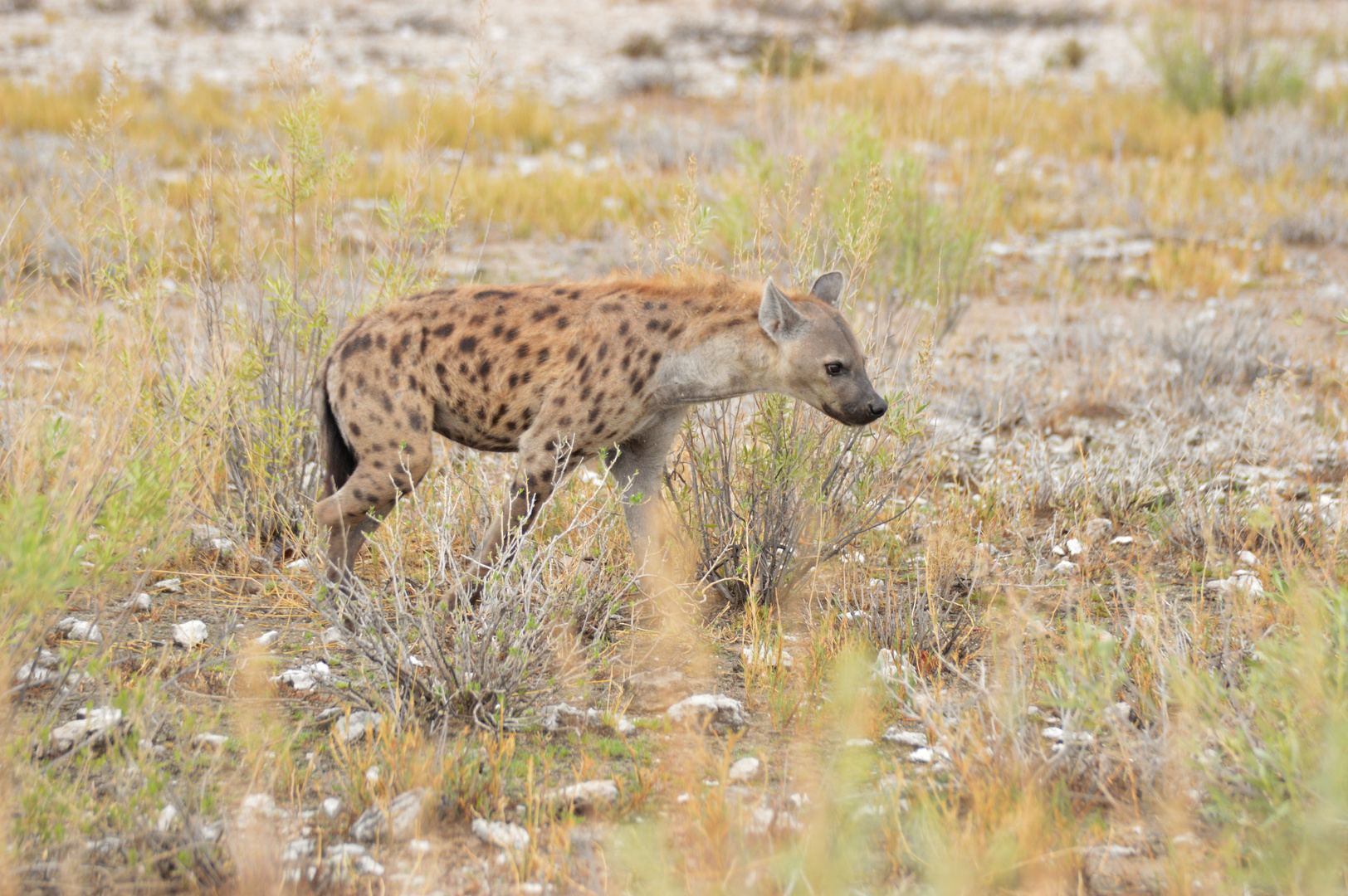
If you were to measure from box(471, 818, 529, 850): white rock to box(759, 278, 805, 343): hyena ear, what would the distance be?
7.34 ft

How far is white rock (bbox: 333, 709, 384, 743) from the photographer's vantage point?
3.86 meters

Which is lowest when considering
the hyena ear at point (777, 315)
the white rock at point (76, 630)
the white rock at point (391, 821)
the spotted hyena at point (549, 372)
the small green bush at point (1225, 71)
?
the white rock at point (76, 630)

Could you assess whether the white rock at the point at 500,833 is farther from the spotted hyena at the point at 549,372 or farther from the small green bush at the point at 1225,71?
the small green bush at the point at 1225,71

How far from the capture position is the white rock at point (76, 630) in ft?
14.5

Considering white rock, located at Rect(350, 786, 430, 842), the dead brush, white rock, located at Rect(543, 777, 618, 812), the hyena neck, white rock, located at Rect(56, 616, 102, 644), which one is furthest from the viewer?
the hyena neck

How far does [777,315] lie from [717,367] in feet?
1.08

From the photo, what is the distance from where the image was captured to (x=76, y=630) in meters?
4.50

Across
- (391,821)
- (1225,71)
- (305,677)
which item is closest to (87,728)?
(305,677)

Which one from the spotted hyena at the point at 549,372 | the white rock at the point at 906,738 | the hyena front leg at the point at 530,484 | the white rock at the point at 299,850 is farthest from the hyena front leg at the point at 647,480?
the white rock at the point at 299,850

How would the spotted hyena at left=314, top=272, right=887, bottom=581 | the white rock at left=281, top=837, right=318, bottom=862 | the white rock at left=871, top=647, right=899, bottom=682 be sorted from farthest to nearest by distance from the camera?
the spotted hyena at left=314, top=272, right=887, bottom=581, the white rock at left=871, top=647, right=899, bottom=682, the white rock at left=281, top=837, right=318, bottom=862

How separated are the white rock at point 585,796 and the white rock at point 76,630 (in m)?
2.01

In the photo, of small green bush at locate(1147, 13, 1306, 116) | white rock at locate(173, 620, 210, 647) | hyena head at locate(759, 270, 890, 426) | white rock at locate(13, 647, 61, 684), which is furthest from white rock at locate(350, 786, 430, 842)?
small green bush at locate(1147, 13, 1306, 116)

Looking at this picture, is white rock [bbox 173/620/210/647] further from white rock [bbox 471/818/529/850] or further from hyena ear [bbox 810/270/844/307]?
hyena ear [bbox 810/270/844/307]

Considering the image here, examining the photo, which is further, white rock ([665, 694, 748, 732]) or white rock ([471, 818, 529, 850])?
white rock ([665, 694, 748, 732])
